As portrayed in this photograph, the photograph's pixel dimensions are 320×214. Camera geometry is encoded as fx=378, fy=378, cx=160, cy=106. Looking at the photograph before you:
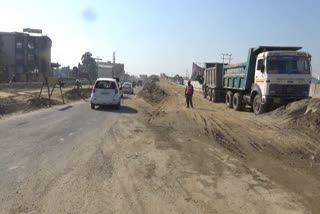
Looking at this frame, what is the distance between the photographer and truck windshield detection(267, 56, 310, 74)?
1869 centimetres

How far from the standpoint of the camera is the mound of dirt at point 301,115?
42.8 ft

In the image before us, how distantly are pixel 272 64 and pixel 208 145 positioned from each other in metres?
9.99

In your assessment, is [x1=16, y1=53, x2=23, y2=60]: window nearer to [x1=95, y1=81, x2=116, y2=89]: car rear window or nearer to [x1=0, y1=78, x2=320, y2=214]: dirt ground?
[x1=95, y1=81, x2=116, y2=89]: car rear window

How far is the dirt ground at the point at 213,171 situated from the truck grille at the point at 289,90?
541 cm

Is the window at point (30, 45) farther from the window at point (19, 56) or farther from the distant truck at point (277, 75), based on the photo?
the distant truck at point (277, 75)

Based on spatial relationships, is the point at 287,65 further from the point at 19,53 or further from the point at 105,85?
the point at 19,53

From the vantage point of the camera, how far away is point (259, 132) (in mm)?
13094

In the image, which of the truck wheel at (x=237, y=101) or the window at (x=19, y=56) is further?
the window at (x=19, y=56)

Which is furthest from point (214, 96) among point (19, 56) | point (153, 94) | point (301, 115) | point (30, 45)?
point (30, 45)

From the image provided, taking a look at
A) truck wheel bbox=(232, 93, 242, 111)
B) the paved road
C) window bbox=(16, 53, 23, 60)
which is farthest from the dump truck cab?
window bbox=(16, 53, 23, 60)

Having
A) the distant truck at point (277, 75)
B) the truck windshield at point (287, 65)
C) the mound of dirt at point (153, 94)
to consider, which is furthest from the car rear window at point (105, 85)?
the mound of dirt at point (153, 94)

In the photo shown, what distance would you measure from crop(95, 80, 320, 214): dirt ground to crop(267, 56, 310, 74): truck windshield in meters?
5.94

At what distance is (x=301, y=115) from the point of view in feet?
47.5

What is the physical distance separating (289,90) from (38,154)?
13736 millimetres
